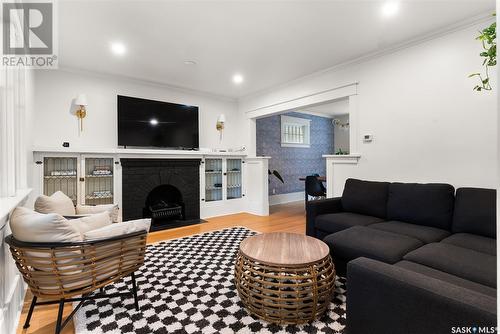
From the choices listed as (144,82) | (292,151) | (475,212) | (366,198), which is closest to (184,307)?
(366,198)

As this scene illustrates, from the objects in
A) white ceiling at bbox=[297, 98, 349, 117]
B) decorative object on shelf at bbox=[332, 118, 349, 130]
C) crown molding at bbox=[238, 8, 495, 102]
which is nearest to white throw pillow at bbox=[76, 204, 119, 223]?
crown molding at bbox=[238, 8, 495, 102]

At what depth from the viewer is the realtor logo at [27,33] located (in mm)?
1866

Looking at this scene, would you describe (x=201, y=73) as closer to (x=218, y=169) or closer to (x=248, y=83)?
(x=248, y=83)

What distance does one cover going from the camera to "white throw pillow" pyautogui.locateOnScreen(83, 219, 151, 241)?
1634mm

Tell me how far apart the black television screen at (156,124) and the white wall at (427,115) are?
284 cm

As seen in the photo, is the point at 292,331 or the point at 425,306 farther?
the point at 292,331

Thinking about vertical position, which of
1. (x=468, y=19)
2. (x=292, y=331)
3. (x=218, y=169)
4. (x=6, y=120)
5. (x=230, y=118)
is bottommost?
(x=292, y=331)

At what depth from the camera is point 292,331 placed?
1638 millimetres

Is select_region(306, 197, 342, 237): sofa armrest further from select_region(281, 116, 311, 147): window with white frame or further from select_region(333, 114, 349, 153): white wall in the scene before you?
select_region(333, 114, 349, 153): white wall

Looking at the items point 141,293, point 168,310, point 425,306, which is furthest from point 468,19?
point 141,293

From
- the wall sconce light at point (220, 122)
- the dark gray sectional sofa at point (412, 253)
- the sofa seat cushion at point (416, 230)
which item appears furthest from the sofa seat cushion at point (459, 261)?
the wall sconce light at point (220, 122)

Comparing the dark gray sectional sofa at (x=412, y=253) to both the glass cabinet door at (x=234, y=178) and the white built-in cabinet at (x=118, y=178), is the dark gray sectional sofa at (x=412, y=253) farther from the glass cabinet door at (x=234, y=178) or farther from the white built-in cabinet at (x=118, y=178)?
the glass cabinet door at (x=234, y=178)

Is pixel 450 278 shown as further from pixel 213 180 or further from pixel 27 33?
pixel 213 180

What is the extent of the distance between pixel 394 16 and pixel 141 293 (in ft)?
11.6
